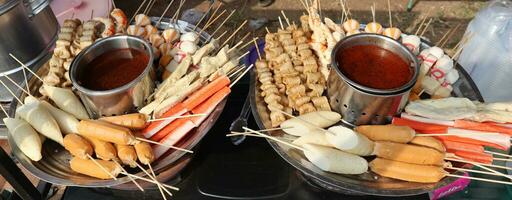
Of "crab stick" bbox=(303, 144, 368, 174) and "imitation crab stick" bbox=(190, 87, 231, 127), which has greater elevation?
"imitation crab stick" bbox=(190, 87, 231, 127)

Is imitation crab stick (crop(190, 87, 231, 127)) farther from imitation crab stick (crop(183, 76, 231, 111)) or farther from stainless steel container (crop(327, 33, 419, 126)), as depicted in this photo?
stainless steel container (crop(327, 33, 419, 126))

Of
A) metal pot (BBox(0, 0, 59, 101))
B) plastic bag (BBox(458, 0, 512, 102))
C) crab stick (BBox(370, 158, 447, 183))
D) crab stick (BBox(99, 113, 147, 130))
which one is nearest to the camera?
crab stick (BBox(370, 158, 447, 183))

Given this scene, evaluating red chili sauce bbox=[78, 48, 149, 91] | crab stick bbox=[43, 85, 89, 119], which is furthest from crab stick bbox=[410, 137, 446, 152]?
crab stick bbox=[43, 85, 89, 119]

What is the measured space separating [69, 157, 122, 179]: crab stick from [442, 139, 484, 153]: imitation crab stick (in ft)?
6.68

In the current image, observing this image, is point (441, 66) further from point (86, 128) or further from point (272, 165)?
point (86, 128)

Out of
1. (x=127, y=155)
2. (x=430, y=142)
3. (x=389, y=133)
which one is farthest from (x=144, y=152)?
(x=430, y=142)

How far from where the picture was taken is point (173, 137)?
2414mm

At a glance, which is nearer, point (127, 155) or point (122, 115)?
point (127, 155)

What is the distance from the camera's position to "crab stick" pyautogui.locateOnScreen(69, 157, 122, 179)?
221 cm

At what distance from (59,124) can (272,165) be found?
4.83 feet

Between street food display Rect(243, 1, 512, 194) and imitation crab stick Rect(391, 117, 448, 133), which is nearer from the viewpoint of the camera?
street food display Rect(243, 1, 512, 194)

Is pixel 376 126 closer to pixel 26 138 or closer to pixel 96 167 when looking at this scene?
pixel 96 167

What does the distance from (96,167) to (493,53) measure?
3.85m

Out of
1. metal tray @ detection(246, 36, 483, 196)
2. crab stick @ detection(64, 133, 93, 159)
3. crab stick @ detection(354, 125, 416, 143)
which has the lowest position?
metal tray @ detection(246, 36, 483, 196)
